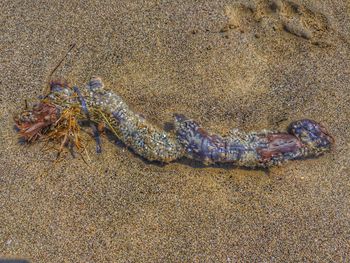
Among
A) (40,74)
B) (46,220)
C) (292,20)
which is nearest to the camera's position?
(46,220)

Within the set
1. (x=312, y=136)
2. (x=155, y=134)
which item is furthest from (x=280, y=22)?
(x=155, y=134)

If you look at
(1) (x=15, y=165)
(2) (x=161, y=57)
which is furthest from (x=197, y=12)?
(1) (x=15, y=165)

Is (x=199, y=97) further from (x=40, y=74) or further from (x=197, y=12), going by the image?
(x=40, y=74)

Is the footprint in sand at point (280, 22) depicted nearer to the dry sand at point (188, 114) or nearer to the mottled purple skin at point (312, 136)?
the dry sand at point (188, 114)

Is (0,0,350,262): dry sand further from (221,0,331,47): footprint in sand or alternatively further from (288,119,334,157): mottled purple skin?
(288,119,334,157): mottled purple skin

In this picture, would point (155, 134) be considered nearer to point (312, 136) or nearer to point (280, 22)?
point (312, 136)

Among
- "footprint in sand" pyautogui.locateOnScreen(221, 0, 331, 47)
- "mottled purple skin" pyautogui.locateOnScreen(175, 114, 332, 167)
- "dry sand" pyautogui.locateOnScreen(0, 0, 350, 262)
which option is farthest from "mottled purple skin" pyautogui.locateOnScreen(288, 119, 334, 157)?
"footprint in sand" pyautogui.locateOnScreen(221, 0, 331, 47)

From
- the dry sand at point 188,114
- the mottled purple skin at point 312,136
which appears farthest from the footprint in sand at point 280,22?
the mottled purple skin at point 312,136
